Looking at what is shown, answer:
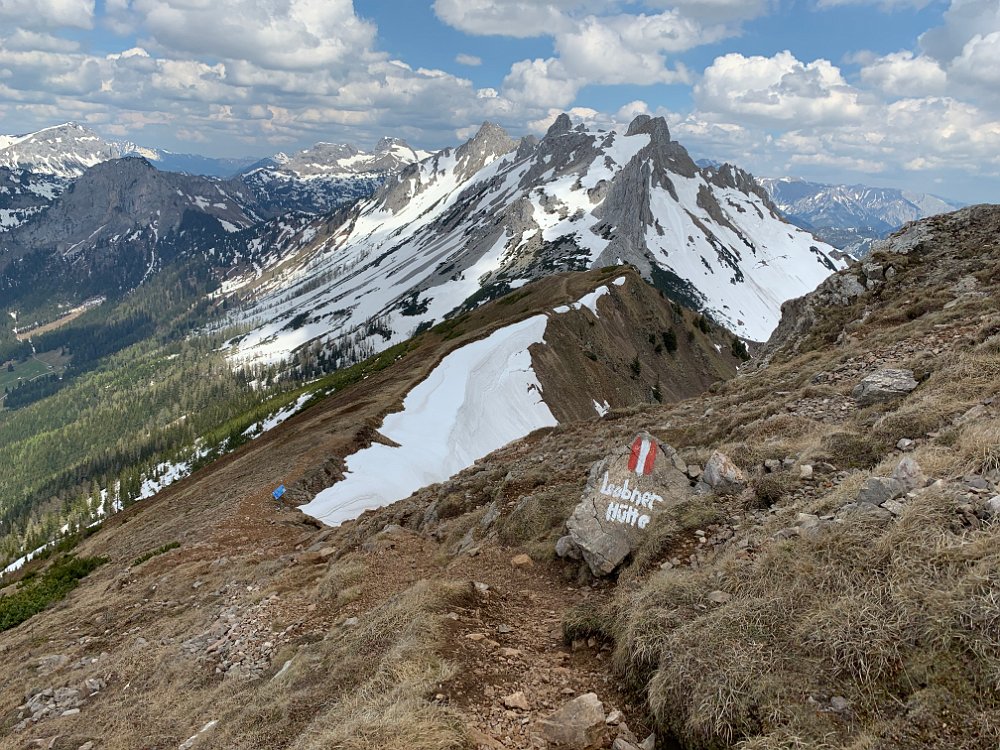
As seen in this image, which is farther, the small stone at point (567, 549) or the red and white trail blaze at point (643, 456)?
the red and white trail blaze at point (643, 456)

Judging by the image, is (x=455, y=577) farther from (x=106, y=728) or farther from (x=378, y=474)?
(x=378, y=474)

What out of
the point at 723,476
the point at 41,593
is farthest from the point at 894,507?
the point at 41,593

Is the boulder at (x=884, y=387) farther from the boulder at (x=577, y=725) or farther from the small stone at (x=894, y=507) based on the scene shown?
the boulder at (x=577, y=725)

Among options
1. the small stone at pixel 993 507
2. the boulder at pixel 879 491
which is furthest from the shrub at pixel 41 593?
the small stone at pixel 993 507

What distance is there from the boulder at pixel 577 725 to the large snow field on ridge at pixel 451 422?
102 ft

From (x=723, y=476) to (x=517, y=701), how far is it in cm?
790

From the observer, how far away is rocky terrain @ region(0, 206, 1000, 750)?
6.84 m

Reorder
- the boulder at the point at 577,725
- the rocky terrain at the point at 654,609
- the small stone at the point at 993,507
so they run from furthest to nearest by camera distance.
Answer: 1. the boulder at the point at 577,725
2. the small stone at the point at 993,507
3. the rocky terrain at the point at 654,609

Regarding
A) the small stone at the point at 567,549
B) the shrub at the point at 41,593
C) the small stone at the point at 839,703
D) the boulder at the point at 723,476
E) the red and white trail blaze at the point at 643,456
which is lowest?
the shrub at the point at 41,593

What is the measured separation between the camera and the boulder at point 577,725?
7902 mm

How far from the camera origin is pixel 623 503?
47.3ft

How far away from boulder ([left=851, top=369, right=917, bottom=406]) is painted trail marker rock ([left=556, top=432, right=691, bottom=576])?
704cm

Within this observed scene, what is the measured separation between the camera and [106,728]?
13.5 m

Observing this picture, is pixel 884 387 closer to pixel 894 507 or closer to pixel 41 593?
pixel 894 507
